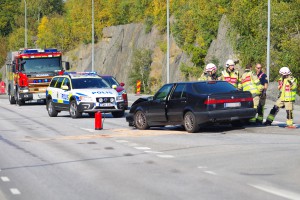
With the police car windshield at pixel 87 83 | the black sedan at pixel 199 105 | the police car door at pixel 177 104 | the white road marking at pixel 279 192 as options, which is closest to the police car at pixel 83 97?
the police car windshield at pixel 87 83

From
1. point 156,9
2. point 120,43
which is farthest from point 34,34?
point 156,9

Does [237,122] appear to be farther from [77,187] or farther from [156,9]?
[156,9]

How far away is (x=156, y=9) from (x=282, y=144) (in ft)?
180

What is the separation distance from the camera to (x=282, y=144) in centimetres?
1712

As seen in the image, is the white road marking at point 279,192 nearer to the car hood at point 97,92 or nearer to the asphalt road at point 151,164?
the asphalt road at point 151,164

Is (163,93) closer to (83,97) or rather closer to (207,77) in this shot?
(207,77)

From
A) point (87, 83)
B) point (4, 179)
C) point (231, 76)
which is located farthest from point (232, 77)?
point (4, 179)

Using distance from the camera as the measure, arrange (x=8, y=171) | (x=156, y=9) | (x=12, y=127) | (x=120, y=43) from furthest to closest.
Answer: (x=120, y=43) → (x=156, y=9) → (x=12, y=127) → (x=8, y=171)

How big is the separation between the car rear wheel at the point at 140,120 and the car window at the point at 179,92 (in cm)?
142

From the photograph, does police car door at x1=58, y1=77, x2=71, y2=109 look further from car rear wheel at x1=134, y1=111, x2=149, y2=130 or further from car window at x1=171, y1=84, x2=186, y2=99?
car window at x1=171, y1=84, x2=186, y2=99

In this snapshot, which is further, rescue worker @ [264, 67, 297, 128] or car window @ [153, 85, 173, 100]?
car window @ [153, 85, 173, 100]

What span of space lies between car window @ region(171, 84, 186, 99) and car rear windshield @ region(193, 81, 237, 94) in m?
0.35

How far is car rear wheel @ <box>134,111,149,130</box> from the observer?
890 inches

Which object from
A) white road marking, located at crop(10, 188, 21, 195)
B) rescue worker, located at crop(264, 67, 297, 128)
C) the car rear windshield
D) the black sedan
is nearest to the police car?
the black sedan
